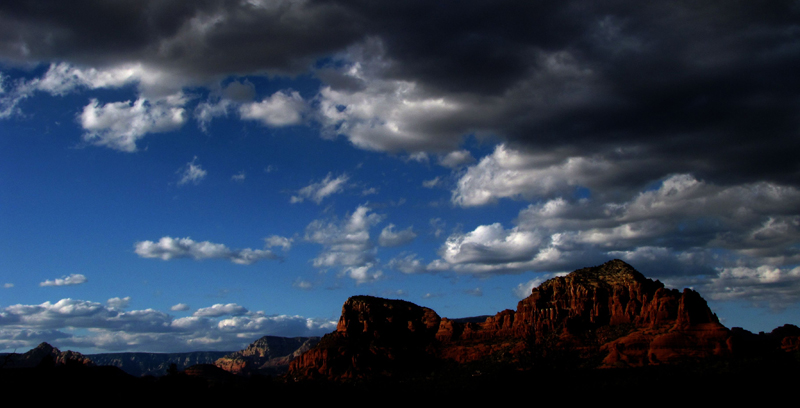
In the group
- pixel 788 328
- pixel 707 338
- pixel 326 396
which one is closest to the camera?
pixel 326 396

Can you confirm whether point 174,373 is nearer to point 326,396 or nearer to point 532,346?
point 326,396

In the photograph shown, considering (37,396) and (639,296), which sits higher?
(639,296)

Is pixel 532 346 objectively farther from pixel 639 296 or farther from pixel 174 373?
pixel 639 296

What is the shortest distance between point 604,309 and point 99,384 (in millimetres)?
155655

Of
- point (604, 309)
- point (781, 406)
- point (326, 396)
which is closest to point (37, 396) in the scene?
point (326, 396)

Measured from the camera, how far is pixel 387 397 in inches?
4279

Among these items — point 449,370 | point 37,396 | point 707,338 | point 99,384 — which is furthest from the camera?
point 449,370

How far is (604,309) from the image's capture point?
190 metres

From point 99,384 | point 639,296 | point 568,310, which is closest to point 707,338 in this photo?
point 639,296

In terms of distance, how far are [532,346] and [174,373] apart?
5575cm

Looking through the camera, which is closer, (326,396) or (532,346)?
(532,346)

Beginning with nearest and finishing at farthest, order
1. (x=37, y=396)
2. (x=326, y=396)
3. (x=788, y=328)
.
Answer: (x=37, y=396) → (x=326, y=396) → (x=788, y=328)

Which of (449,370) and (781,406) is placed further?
(449,370)

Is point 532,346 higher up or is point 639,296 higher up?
point 639,296
